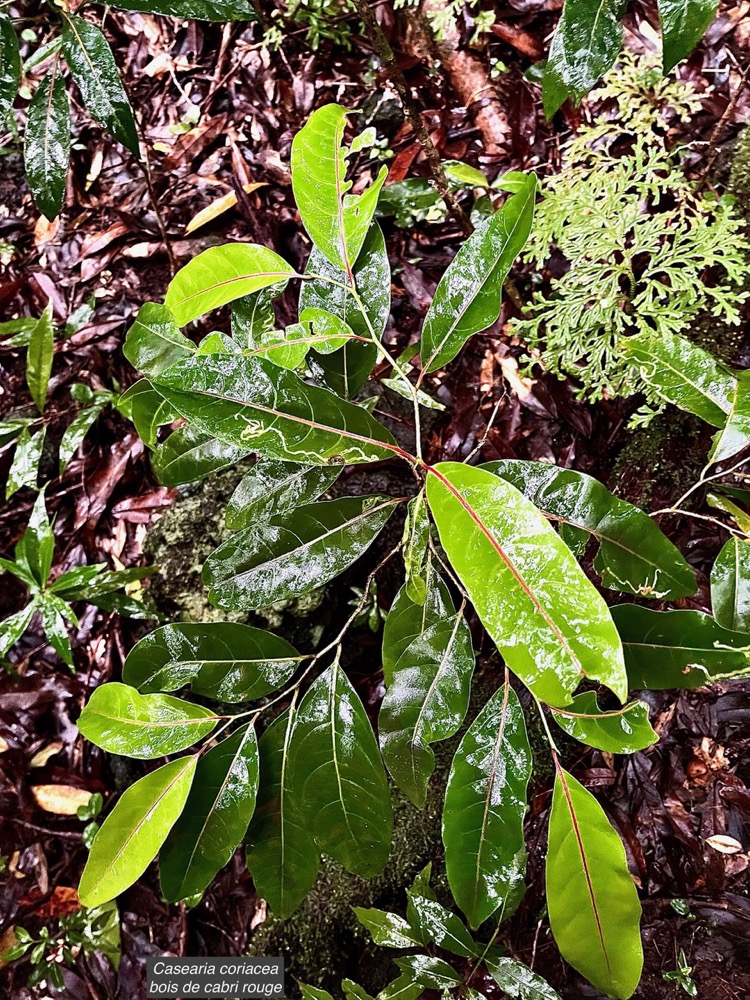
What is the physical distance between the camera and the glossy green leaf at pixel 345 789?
3.47 ft

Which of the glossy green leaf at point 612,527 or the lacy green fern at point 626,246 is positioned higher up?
the lacy green fern at point 626,246

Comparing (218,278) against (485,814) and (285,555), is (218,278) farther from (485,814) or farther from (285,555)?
(485,814)

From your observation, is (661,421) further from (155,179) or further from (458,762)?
(155,179)

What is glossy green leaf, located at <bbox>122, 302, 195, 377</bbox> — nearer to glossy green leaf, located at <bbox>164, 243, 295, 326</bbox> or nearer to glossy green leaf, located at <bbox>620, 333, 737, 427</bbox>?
glossy green leaf, located at <bbox>164, 243, 295, 326</bbox>

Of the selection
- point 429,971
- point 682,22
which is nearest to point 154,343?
point 682,22

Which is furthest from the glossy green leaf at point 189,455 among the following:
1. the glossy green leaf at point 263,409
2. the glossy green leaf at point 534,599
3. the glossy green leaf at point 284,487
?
the glossy green leaf at point 534,599

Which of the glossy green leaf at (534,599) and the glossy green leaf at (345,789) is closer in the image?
the glossy green leaf at (534,599)

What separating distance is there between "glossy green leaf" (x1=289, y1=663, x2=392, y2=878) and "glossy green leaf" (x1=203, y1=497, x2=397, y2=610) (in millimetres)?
227

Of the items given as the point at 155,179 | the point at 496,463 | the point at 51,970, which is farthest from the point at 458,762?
the point at 155,179

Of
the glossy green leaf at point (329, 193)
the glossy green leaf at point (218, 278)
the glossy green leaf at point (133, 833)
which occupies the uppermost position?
the glossy green leaf at point (329, 193)

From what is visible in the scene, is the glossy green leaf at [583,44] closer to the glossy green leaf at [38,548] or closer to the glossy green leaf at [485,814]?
the glossy green leaf at [485,814]

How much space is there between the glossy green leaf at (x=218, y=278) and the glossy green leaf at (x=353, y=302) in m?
0.10

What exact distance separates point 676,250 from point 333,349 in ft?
2.54

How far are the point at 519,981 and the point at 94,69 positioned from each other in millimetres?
1979
